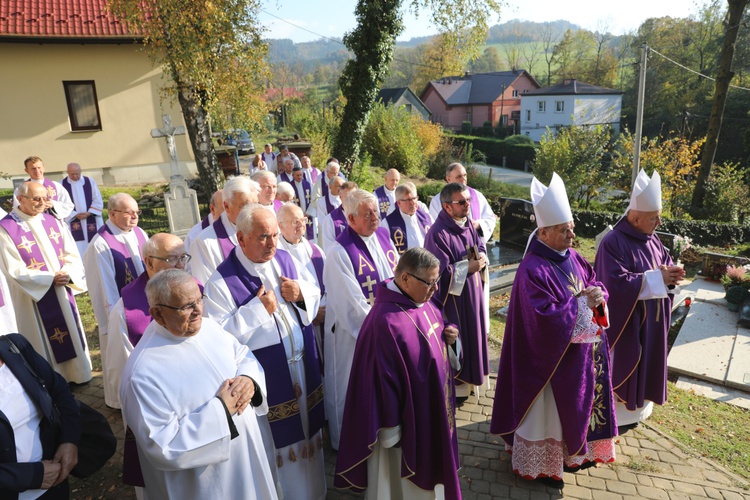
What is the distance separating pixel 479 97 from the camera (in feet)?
196

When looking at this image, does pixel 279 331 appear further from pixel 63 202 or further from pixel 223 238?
pixel 63 202

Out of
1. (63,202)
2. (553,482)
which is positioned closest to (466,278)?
(553,482)

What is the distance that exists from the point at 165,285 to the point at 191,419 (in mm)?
681

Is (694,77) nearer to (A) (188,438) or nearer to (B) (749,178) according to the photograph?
(B) (749,178)

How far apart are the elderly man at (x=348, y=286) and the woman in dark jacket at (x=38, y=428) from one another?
6.50ft

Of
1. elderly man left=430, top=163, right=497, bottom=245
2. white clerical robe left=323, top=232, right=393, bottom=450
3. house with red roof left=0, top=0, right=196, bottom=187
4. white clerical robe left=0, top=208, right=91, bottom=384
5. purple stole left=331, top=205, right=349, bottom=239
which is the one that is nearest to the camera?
white clerical robe left=323, top=232, right=393, bottom=450

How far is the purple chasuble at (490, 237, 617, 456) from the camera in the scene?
389cm

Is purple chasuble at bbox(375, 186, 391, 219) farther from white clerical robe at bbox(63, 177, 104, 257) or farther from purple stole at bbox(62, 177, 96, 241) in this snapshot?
purple stole at bbox(62, 177, 96, 241)

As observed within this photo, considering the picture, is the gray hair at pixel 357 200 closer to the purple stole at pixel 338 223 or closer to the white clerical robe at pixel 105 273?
the purple stole at pixel 338 223

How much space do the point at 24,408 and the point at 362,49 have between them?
52.4 ft

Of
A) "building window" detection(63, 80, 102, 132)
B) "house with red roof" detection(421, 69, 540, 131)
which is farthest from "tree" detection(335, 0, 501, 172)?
"house with red roof" detection(421, 69, 540, 131)

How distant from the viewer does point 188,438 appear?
251 centimetres

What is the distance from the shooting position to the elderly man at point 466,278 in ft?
16.7

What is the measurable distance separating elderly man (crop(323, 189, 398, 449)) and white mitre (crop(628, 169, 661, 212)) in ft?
7.56
